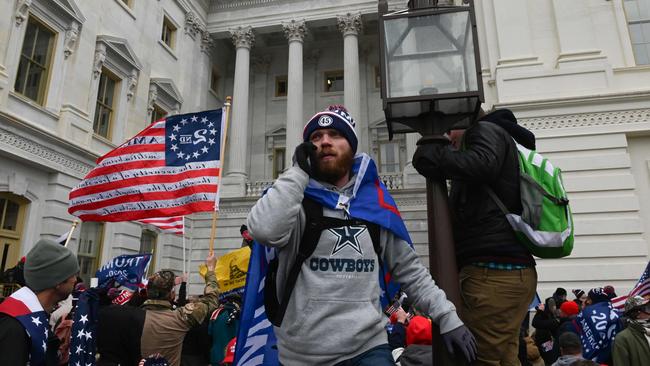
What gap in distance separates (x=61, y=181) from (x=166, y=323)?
12.7 meters

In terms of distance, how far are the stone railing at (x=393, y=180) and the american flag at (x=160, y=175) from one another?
1456 cm

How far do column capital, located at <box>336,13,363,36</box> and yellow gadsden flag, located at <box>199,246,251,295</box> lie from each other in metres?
18.8

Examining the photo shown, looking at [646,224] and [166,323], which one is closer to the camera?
[166,323]

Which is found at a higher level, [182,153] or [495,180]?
[182,153]

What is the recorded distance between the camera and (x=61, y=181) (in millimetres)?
14719

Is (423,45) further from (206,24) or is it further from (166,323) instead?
(206,24)

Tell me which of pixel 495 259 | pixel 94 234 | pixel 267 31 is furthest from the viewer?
pixel 267 31

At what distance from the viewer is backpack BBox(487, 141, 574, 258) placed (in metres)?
2.45

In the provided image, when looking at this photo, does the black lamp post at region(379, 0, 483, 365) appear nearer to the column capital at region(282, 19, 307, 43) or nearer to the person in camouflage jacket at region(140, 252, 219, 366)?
the person in camouflage jacket at region(140, 252, 219, 366)

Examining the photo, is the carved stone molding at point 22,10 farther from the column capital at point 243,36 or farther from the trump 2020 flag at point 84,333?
the trump 2020 flag at point 84,333

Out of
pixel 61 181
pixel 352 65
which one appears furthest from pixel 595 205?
pixel 61 181

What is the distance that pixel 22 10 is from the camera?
44.1 ft

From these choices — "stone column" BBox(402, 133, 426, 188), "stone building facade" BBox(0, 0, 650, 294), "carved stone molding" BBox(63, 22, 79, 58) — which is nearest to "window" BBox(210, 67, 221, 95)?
"stone building facade" BBox(0, 0, 650, 294)

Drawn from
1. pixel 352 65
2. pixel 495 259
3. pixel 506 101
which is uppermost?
pixel 352 65
